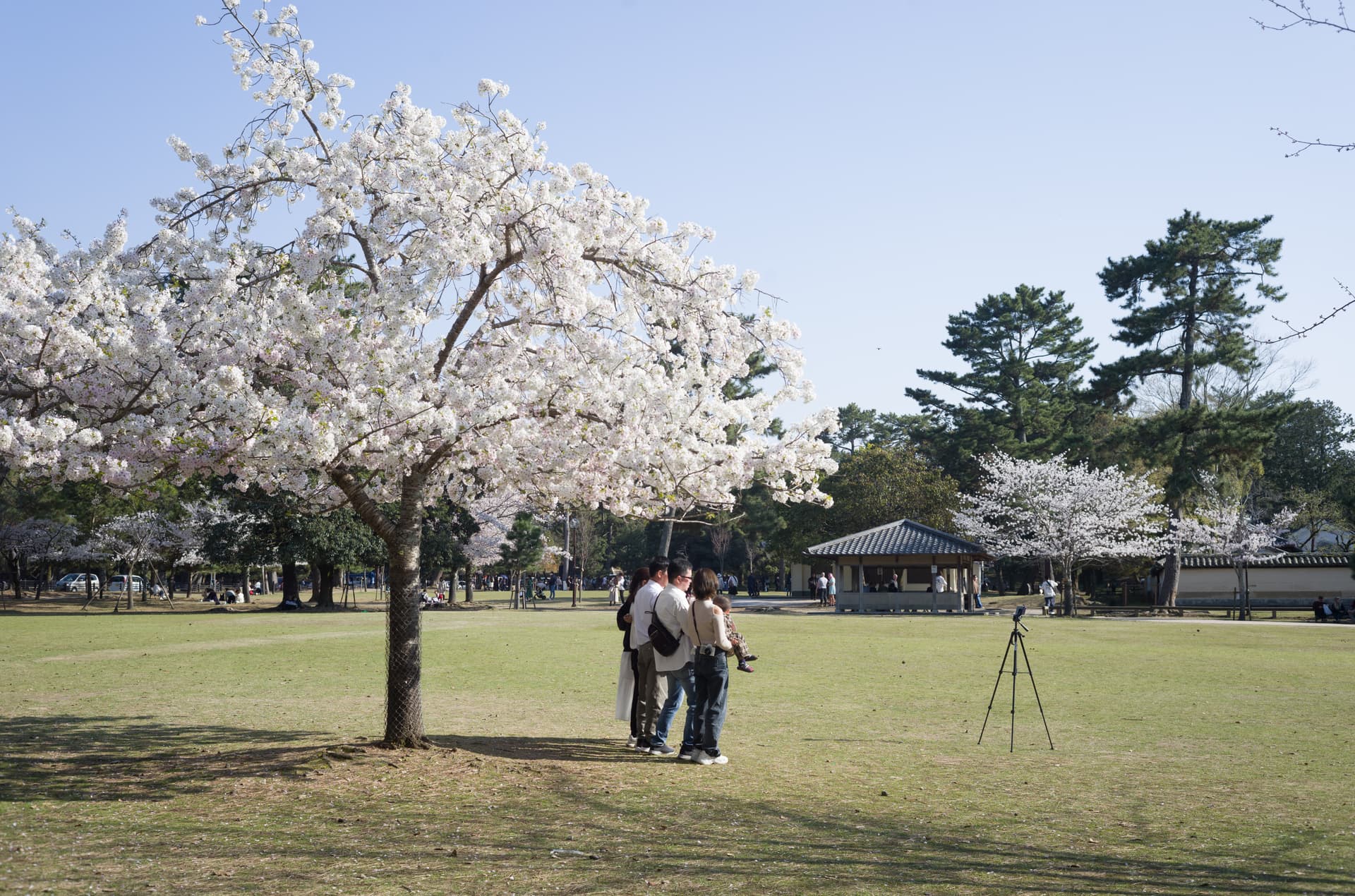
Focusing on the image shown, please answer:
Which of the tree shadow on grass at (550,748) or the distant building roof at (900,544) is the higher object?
the distant building roof at (900,544)

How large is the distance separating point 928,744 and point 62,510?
53707 millimetres

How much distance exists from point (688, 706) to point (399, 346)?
443 cm

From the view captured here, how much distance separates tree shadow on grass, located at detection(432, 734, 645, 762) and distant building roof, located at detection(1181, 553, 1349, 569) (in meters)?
49.5

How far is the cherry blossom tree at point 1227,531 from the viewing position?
4831cm

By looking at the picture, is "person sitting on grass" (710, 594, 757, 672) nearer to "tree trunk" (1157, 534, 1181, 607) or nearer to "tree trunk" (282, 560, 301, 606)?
"tree trunk" (282, 560, 301, 606)

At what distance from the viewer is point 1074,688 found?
1628 cm

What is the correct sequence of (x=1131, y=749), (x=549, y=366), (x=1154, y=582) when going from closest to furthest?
(x=549, y=366) → (x=1131, y=749) → (x=1154, y=582)

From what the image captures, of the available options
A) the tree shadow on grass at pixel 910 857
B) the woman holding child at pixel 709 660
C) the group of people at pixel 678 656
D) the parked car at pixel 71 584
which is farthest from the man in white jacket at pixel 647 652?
the parked car at pixel 71 584

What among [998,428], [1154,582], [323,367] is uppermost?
[998,428]

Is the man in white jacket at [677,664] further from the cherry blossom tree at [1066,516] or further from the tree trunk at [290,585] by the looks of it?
the tree trunk at [290,585]

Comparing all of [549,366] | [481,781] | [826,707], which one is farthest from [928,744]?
[549,366]

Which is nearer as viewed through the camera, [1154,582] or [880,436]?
[1154,582]

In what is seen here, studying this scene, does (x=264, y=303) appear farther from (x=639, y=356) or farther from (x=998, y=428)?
(x=998, y=428)

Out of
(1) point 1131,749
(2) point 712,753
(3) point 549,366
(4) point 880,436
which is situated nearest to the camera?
(3) point 549,366
